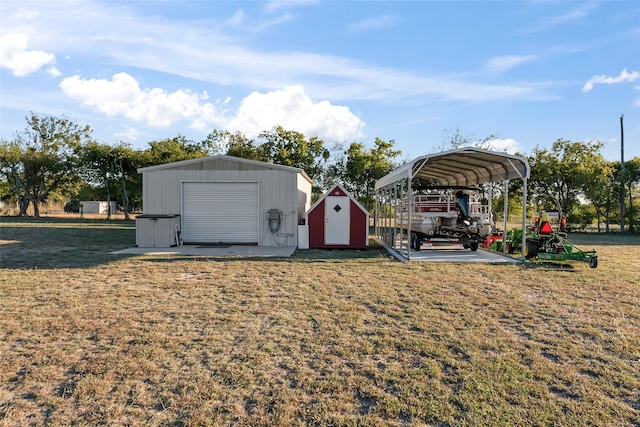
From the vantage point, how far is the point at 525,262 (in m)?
9.72

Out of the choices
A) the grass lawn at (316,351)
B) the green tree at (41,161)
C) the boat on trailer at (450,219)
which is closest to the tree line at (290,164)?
the green tree at (41,161)

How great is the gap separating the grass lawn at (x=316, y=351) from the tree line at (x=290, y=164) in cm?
1763

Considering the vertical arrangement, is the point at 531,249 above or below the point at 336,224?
below

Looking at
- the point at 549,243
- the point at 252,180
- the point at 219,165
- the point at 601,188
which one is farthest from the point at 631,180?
the point at 219,165

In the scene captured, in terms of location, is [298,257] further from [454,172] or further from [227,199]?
[454,172]

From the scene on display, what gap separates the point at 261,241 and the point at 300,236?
128cm

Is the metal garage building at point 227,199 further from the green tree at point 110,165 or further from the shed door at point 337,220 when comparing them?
the green tree at point 110,165

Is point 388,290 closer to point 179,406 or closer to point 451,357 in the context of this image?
point 451,357

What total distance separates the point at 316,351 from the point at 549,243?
7933 millimetres

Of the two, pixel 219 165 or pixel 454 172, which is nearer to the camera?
pixel 219 165

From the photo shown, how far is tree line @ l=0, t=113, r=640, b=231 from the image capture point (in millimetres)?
22859

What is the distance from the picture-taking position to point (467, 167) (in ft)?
43.3

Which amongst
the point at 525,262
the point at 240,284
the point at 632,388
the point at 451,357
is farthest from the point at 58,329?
the point at 525,262

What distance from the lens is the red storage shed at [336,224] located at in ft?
41.7
